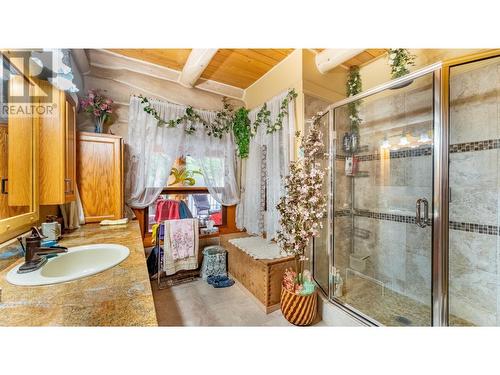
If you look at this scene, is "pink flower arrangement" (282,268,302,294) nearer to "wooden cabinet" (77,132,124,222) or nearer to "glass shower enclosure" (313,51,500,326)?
"glass shower enclosure" (313,51,500,326)

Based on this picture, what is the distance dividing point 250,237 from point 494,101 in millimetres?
2603

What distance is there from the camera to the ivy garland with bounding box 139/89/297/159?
2.39 m

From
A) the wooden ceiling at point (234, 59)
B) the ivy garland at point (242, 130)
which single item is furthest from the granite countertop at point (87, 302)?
the wooden ceiling at point (234, 59)

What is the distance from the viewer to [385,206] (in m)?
2.21

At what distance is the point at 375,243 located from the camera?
2.26 meters

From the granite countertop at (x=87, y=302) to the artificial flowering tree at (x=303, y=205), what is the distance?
46.2 inches

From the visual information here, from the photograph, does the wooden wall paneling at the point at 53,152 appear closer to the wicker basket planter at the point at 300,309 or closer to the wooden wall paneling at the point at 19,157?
the wooden wall paneling at the point at 19,157

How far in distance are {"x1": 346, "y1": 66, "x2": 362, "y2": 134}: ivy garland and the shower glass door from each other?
0.01 meters

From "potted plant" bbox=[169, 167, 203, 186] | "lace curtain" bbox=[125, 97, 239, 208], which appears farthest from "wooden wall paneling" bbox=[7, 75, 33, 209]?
"potted plant" bbox=[169, 167, 203, 186]

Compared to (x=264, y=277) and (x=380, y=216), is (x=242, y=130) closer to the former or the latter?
(x=264, y=277)

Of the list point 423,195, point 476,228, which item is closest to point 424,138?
point 423,195

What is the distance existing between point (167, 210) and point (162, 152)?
0.72 m
